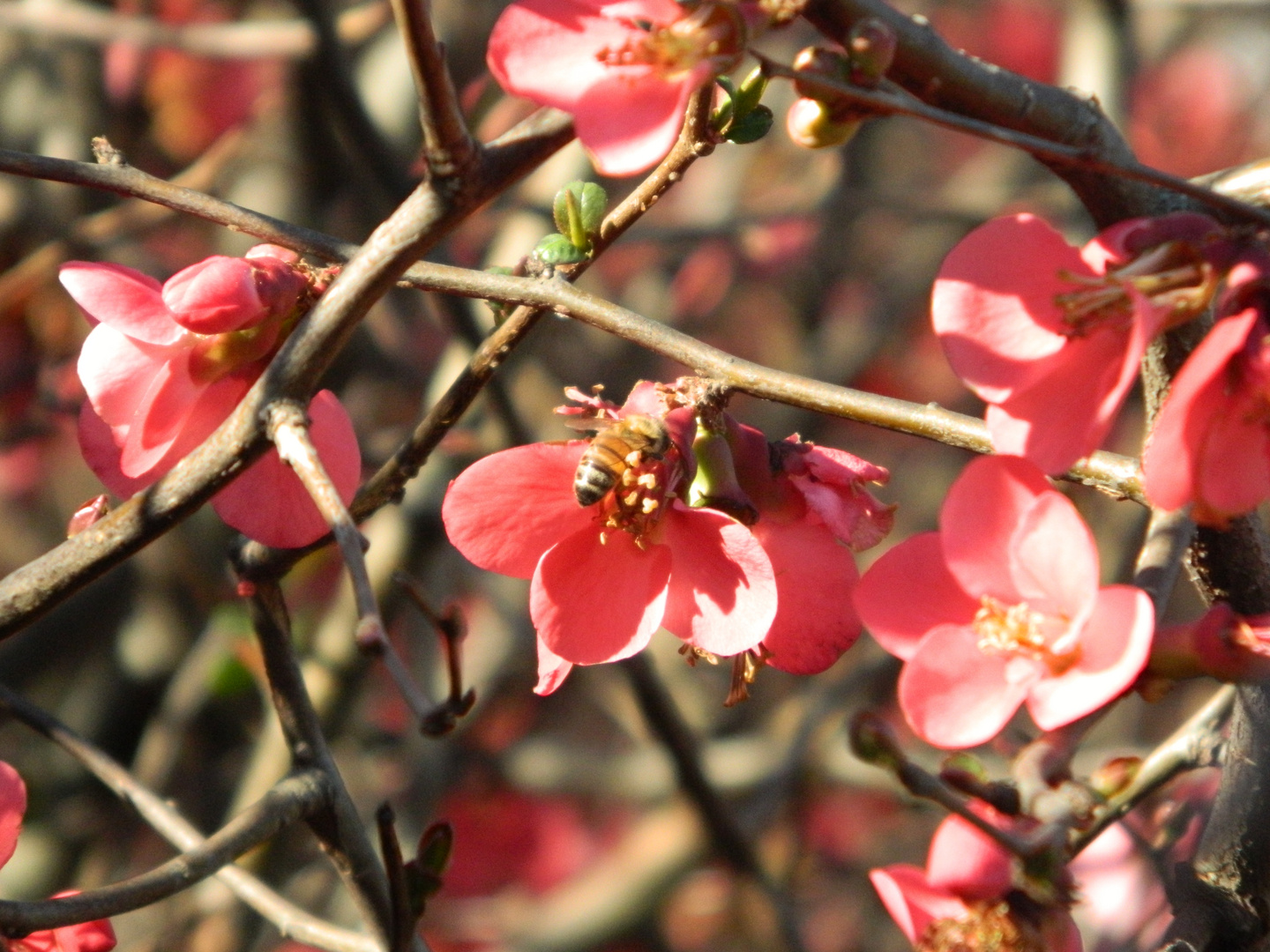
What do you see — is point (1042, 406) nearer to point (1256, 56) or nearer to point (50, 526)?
point (50, 526)

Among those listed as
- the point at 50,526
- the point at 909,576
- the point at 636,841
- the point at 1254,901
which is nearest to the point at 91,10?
the point at 50,526

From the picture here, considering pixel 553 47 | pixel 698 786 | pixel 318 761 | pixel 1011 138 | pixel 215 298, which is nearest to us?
pixel 1011 138

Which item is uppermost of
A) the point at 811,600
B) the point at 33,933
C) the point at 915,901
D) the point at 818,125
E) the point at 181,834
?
the point at 818,125

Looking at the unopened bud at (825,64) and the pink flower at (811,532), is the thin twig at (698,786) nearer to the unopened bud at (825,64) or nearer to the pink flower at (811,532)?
the pink flower at (811,532)

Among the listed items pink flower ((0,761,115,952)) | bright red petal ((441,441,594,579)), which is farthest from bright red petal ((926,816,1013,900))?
pink flower ((0,761,115,952))

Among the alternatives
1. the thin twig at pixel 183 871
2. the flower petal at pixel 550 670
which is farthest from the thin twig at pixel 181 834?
the flower petal at pixel 550 670

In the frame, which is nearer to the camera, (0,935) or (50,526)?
(0,935)

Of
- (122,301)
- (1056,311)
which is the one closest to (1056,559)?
(1056,311)

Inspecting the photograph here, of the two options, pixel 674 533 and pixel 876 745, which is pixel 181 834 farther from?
pixel 876 745
